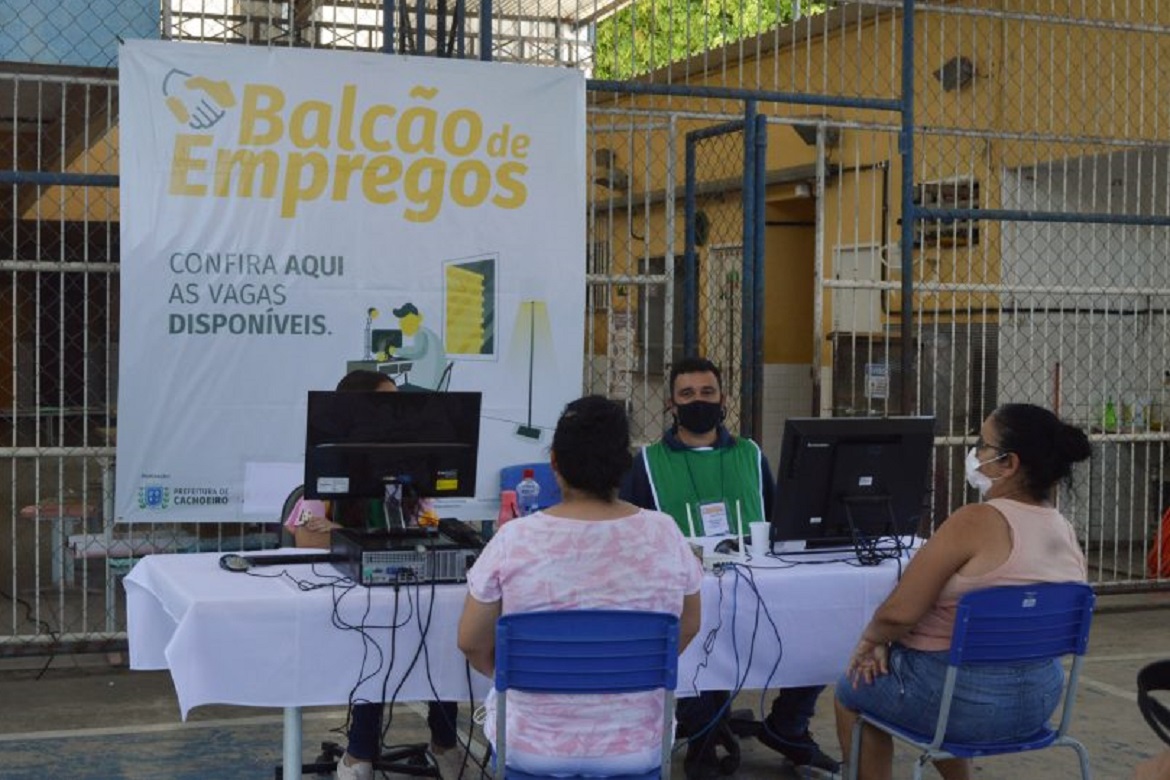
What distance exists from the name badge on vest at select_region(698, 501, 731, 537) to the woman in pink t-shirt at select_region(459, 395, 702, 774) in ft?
4.63

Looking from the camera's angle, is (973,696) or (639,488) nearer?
(973,696)

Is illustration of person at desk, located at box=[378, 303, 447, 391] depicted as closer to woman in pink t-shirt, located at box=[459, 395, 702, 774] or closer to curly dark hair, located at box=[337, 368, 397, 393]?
curly dark hair, located at box=[337, 368, 397, 393]

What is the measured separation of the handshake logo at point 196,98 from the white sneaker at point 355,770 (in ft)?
8.60

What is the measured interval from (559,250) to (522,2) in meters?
1.62

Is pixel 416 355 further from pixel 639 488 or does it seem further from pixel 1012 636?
pixel 1012 636

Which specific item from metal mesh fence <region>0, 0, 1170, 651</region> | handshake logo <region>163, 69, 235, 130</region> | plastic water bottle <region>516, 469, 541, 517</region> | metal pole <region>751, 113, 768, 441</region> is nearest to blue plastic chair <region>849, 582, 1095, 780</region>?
plastic water bottle <region>516, 469, 541, 517</region>

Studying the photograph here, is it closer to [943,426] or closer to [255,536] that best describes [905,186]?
[943,426]

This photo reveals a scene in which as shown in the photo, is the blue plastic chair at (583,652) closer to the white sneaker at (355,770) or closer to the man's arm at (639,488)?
the white sneaker at (355,770)

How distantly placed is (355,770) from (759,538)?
1.49 metres

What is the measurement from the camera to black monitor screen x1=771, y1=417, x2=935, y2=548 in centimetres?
494

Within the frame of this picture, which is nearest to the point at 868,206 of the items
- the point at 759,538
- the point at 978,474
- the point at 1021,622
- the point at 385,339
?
the point at 385,339

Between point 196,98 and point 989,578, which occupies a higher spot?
point 196,98

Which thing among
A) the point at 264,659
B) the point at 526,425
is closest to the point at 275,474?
the point at 526,425

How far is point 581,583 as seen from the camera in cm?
388
